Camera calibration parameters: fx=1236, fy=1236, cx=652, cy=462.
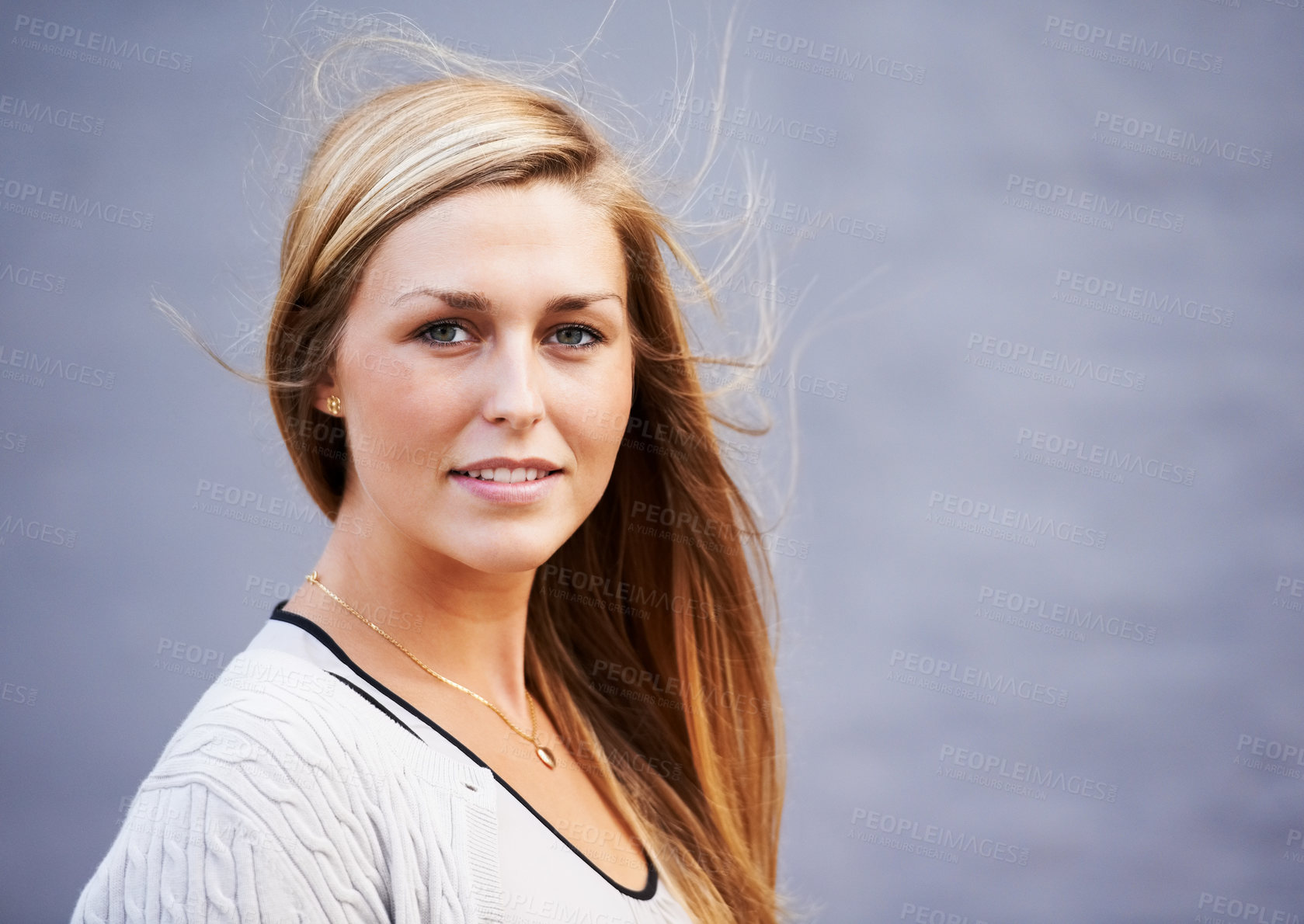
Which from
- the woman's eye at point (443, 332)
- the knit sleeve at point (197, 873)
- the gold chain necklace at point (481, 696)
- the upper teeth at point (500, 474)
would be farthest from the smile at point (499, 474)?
the knit sleeve at point (197, 873)

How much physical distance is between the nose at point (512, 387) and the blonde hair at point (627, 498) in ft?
0.77

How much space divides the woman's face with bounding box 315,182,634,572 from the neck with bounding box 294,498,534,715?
81 mm

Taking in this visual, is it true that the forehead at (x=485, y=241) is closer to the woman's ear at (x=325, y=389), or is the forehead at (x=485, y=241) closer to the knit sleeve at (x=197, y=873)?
the woman's ear at (x=325, y=389)

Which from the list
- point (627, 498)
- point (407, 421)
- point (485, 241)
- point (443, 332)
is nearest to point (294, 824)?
point (407, 421)

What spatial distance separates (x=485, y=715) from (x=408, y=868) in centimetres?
42

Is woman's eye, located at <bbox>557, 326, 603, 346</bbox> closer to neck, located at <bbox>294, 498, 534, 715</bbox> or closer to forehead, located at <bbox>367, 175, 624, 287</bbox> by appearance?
forehead, located at <bbox>367, 175, 624, 287</bbox>

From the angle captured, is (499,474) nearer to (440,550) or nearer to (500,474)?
(500,474)

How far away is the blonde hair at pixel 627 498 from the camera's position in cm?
177

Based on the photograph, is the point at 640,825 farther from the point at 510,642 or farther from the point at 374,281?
the point at 374,281

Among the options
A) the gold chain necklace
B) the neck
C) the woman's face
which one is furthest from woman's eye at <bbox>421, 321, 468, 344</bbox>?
the gold chain necklace

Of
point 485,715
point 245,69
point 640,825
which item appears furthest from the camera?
point 245,69

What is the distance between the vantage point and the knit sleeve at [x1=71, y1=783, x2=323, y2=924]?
1.41 meters

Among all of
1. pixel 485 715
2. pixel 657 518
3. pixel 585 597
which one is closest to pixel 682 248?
pixel 657 518

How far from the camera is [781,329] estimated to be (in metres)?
2.94
